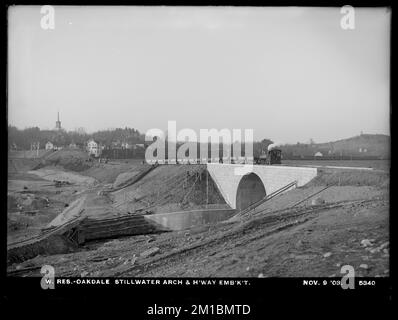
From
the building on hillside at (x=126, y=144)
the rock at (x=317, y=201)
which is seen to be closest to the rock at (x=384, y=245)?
the rock at (x=317, y=201)

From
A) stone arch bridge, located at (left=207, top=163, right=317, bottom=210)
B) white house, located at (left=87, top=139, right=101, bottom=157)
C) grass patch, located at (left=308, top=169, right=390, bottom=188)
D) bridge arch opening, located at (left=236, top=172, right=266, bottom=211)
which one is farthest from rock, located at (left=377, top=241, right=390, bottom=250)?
white house, located at (left=87, top=139, right=101, bottom=157)

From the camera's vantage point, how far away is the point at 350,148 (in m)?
3.05

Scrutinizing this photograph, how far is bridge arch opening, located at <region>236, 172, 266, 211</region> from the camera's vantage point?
305 cm

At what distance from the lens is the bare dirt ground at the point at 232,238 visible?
2.61m

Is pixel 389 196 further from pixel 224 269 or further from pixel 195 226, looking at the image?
pixel 195 226

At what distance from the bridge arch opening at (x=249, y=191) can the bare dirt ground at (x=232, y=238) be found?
0.13 meters

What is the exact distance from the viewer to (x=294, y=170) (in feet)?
11.9

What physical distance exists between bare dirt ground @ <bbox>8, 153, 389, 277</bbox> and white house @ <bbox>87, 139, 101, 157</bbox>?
0.50 feet

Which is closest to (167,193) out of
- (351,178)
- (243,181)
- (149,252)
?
(149,252)

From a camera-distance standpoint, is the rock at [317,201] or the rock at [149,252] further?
the rock at [317,201]

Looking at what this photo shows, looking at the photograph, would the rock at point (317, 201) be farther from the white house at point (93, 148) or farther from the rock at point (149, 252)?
the white house at point (93, 148)

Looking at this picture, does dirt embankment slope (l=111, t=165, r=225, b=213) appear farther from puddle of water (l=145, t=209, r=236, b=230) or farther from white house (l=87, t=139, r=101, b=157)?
white house (l=87, t=139, r=101, b=157)

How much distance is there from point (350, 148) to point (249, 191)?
119cm
